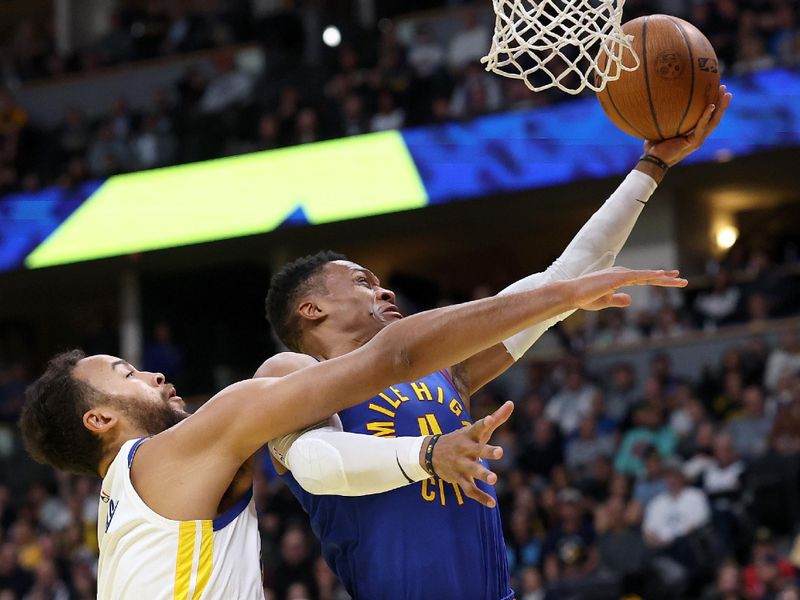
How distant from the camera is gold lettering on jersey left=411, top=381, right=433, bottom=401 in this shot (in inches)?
139

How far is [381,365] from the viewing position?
2973mm

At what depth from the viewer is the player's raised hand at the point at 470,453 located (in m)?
2.83

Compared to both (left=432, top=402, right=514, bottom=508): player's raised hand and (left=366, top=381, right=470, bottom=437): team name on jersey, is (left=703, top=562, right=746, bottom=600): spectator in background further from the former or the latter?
(left=432, top=402, right=514, bottom=508): player's raised hand

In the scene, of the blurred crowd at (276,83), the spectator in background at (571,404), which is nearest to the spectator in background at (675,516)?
the spectator in background at (571,404)

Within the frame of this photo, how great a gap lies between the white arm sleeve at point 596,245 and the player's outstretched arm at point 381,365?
2.51 feet

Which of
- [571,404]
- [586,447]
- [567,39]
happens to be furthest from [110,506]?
[571,404]

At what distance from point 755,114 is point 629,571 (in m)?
5.00

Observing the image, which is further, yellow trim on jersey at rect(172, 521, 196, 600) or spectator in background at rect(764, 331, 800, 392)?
spectator in background at rect(764, 331, 800, 392)

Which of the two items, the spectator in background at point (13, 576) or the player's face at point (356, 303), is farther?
the spectator in background at point (13, 576)

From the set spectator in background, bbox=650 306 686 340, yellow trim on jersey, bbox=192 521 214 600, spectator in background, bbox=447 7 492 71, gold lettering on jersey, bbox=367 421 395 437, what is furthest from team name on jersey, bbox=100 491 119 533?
spectator in background, bbox=447 7 492 71

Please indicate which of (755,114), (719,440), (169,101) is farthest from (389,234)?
(719,440)

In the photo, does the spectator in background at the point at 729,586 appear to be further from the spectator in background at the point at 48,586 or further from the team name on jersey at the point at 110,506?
the team name on jersey at the point at 110,506

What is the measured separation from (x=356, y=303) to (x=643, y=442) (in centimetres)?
720

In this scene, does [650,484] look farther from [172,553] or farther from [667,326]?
[172,553]
